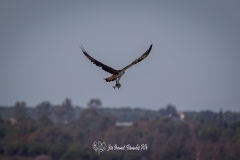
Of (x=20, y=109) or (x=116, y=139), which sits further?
(x=20, y=109)

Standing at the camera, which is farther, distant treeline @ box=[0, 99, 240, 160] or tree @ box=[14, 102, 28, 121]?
tree @ box=[14, 102, 28, 121]

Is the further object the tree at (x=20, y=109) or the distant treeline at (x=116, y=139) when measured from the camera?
the tree at (x=20, y=109)

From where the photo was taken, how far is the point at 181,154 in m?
79.9

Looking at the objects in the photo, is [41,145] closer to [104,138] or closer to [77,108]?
[104,138]

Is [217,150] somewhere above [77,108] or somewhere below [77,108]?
below

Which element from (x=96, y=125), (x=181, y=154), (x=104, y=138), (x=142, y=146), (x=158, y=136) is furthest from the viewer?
(x=96, y=125)

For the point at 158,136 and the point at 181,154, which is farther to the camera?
the point at 158,136

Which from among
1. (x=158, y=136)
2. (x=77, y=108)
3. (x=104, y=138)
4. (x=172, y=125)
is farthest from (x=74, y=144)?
(x=77, y=108)

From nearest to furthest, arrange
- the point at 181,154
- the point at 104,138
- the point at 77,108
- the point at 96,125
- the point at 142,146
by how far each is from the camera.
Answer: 1. the point at 142,146
2. the point at 181,154
3. the point at 104,138
4. the point at 96,125
5. the point at 77,108

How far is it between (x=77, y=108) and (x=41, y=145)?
73.7 meters

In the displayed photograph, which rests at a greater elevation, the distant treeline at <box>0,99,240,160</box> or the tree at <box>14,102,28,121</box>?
the tree at <box>14,102,28,121</box>

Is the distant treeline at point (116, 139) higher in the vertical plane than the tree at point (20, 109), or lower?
lower

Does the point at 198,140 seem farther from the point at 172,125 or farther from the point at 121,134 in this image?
the point at 172,125

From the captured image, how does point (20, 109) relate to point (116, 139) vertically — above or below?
above
